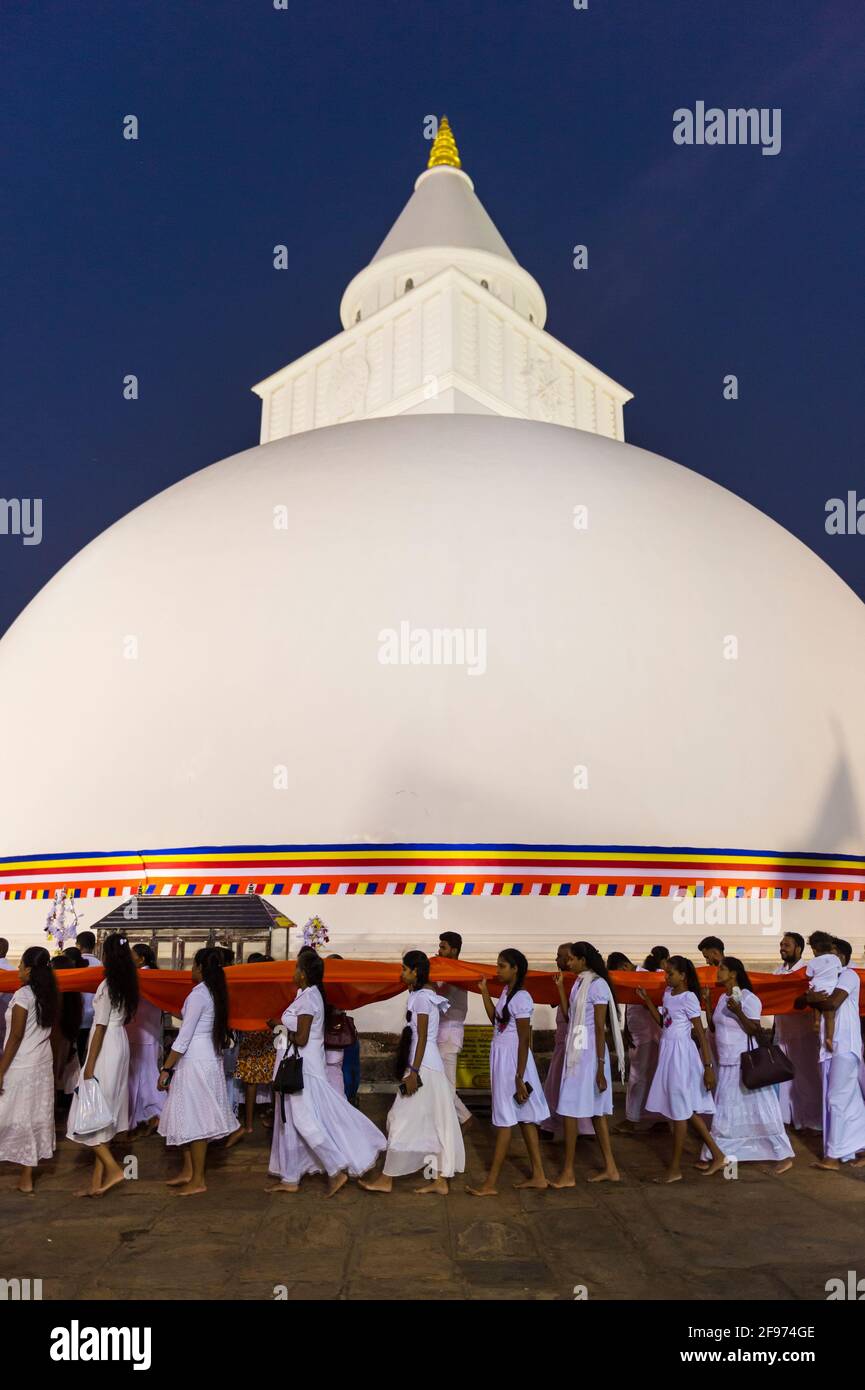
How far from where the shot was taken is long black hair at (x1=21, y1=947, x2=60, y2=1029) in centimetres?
623

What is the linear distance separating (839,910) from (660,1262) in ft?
25.5

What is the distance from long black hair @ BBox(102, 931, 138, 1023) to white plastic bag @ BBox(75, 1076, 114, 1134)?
0.50m

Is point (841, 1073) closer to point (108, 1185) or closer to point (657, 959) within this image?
point (657, 959)

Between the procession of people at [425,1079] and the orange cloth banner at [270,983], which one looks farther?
the orange cloth banner at [270,983]

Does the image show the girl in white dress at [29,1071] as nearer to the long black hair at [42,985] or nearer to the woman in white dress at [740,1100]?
the long black hair at [42,985]

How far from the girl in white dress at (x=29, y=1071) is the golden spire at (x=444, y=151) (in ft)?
75.5

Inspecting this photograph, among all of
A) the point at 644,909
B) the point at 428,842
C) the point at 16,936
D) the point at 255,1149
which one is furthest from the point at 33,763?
the point at 644,909

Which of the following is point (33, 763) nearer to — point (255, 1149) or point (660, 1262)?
point (255, 1149)

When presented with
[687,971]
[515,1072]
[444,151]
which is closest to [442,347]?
[444,151]

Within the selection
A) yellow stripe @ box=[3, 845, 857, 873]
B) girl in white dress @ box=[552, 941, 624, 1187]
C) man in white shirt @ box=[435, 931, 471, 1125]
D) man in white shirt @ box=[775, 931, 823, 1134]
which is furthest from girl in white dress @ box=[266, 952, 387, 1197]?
yellow stripe @ box=[3, 845, 857, 873]

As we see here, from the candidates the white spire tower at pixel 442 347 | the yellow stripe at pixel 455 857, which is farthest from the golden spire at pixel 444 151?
the yellow stripe at pixel 455 857

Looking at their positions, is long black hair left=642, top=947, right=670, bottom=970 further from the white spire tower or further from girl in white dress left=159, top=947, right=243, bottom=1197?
the white spire tower

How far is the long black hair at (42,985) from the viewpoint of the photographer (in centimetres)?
623

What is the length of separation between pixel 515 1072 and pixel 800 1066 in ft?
10.6
